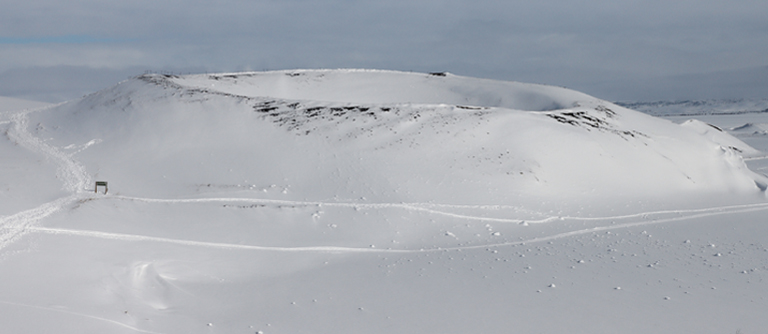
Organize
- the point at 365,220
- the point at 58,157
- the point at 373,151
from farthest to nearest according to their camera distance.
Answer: the point at 58,157 → the point at 373,151 → the point at 365,220

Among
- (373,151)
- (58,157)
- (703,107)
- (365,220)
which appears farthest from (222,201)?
(703,107)

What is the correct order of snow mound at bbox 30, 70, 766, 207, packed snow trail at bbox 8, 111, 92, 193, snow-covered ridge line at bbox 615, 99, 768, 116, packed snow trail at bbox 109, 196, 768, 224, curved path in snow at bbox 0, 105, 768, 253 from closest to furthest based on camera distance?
curved path in snow at bbox 0, 105, 768, 253 → packed snow trail at bbox 109, 196, 768, 224 → packed snow trail at bbox 8, 111, 92, 193 → snow mound at bbox 30, 70, 766, 207 → snow-covered ridge line at bbox 615, 99, 768, 116

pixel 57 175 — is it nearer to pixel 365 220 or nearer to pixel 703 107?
pixel 365 220

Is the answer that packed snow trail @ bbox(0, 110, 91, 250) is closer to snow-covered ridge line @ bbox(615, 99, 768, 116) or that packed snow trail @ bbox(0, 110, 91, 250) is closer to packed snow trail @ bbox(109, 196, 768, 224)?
packed snow trail @ bbox(109, 196, 768, 224)

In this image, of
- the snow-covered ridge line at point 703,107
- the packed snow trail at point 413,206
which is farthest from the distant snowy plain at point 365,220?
the snow-covered ridge line at point 703,107

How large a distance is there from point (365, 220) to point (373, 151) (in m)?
2.49

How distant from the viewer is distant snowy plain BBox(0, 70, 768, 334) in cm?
545

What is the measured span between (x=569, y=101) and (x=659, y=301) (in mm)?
11272

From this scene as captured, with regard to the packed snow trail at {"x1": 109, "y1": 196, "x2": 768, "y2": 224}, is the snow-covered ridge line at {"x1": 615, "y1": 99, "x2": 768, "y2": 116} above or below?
above

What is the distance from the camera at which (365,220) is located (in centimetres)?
877

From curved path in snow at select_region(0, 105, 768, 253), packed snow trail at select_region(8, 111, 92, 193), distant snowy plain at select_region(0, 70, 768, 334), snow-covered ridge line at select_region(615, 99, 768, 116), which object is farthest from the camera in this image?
snow-covered ridge line at select_region(615, 99, 768, 116)

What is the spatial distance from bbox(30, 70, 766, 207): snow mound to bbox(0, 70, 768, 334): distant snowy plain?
50 millimetres

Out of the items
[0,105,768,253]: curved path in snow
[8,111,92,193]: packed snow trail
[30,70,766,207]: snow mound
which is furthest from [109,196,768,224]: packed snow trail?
[8,111,92,193]: packed snow trail

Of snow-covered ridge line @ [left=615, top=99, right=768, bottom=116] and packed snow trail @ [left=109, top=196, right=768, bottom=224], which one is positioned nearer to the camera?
packed snow trail @ [left=109, top=196, right=768, bottom=224]
